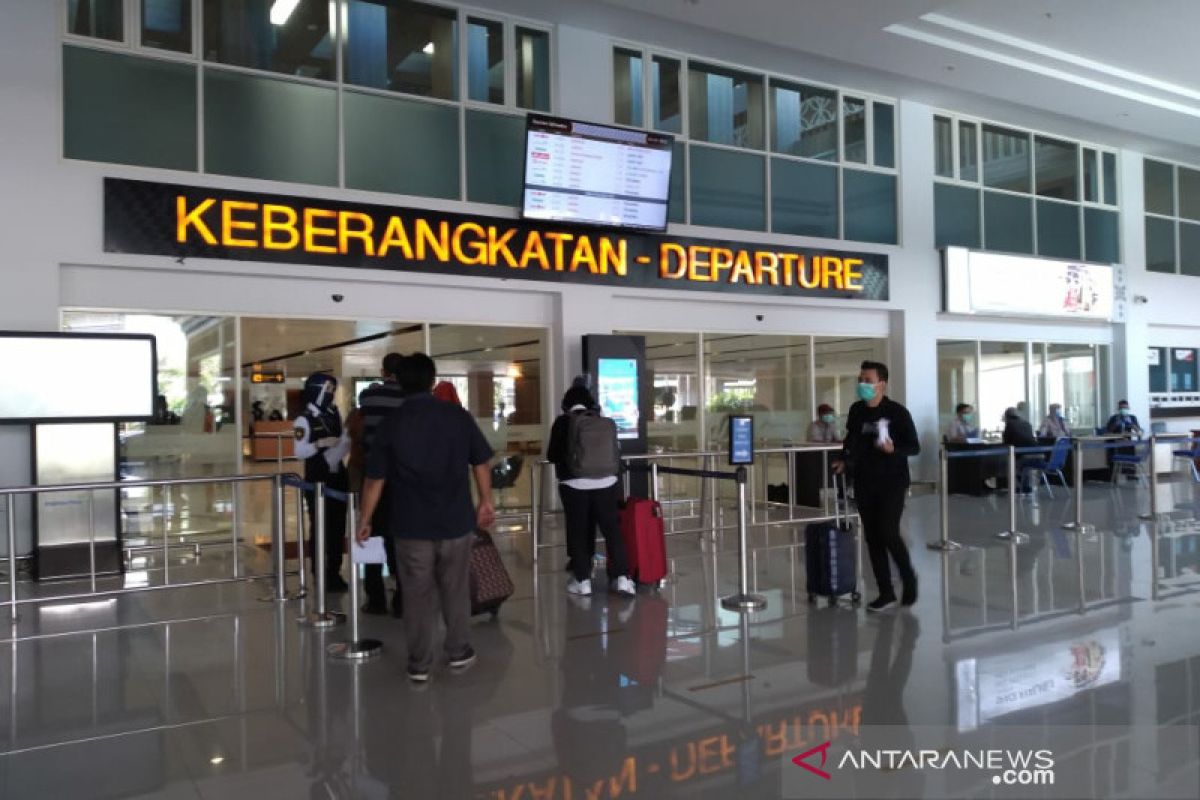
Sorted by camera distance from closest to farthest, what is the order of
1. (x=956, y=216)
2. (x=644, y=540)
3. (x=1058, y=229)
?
1. (x=644, y=540)
2. (x=956, y=216)
3. (x=1058, y=229)

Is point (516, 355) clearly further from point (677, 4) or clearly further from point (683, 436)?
point (677, 4)

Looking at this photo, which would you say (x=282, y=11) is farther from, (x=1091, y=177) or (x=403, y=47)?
(x=1091, y=177)

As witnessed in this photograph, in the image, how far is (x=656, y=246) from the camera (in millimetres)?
12211

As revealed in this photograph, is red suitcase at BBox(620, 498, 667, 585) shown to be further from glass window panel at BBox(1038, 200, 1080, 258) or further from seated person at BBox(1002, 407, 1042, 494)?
glass window panel at BBox(1038, 200, 1080, 258)

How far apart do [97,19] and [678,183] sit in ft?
23.1

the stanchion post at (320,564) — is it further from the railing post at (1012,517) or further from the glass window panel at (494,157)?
the railing post at (1012,517)

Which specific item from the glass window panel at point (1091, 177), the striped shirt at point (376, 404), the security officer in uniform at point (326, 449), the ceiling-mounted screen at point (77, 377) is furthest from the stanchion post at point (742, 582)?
the glass window panel at point (1091, 177)

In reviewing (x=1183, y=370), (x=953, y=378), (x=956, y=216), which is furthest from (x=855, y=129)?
(x=1183, y=370)

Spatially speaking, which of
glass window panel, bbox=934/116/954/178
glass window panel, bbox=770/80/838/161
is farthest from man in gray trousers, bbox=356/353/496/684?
glass window panel, bbox=934/116/954/178

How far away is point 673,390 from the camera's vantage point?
12.9 meters

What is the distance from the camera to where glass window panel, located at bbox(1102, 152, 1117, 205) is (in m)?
17.8

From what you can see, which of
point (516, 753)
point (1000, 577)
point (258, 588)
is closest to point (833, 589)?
point (1000, 577)

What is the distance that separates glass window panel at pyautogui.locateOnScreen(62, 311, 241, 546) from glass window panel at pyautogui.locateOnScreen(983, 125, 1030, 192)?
12925 millimetres

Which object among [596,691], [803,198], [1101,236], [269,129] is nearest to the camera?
[596,691]
